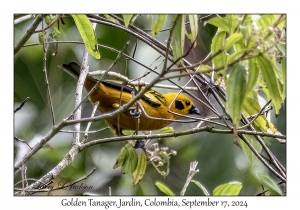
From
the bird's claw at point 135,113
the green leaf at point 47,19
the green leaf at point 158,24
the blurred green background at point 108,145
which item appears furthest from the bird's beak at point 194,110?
the green leaf at point 47,19

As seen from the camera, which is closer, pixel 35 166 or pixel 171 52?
pixel 171 52

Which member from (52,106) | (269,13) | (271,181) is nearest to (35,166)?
(52,106)

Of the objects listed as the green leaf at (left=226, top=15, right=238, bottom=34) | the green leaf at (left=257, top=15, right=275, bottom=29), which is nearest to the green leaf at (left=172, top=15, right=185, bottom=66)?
the green leaf at (left=226, top=15, right=238, bottom=34)

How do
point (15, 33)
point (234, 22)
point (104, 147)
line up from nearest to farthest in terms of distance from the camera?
point (234, 22)
point (15, 33)
point (104, 147)

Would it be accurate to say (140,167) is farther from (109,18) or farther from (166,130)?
(109,18)
